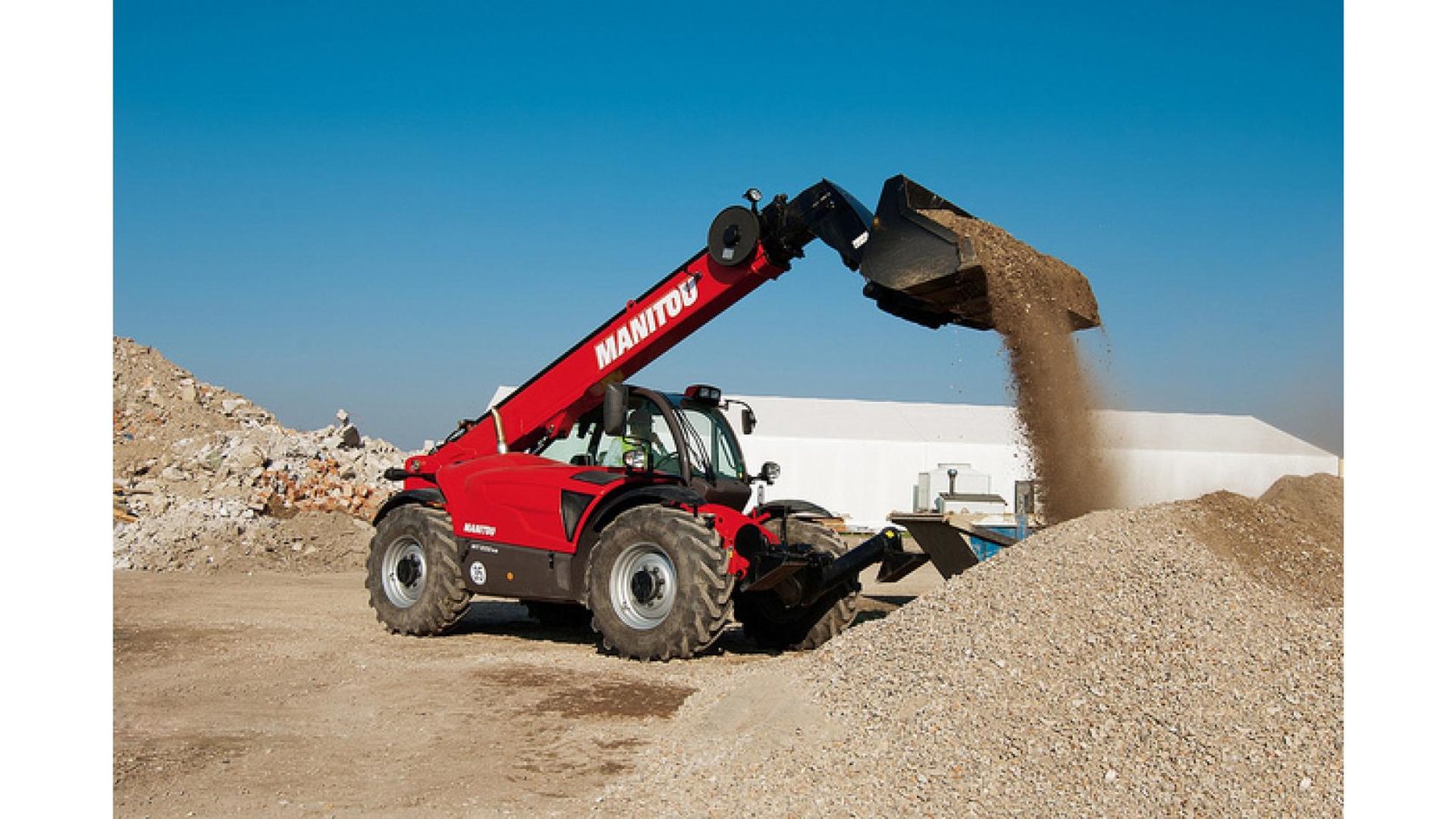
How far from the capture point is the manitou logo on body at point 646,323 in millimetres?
9438

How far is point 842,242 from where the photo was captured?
8.59 m

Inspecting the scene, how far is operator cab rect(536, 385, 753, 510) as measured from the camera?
9.48m

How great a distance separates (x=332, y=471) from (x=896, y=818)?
18.8m

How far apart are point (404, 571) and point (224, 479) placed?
11.5m

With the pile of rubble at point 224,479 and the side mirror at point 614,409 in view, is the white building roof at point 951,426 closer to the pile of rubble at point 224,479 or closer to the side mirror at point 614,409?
the pile of rubble at point 224,479

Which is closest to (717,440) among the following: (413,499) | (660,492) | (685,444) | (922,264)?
(685,444)

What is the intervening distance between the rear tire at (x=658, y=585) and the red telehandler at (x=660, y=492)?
0.5 inches

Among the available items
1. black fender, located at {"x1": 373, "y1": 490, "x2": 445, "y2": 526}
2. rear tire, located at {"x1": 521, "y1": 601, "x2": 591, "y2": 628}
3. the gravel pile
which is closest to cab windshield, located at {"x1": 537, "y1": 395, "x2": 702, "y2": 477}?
black fender, located at {"x1": 373, "y1": 490, "x2": 445, "y2": 526}

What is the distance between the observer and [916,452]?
29.7 m

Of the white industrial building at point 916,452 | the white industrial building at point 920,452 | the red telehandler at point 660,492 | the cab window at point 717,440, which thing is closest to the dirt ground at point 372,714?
the red telehandler at point 660,492

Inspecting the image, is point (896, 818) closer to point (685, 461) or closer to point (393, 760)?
point (393, 760)

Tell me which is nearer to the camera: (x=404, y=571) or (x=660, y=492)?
(x=660, y=492)

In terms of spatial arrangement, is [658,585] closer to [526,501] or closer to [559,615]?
[526,501]

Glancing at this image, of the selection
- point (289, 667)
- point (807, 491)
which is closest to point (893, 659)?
point (289, 667)
